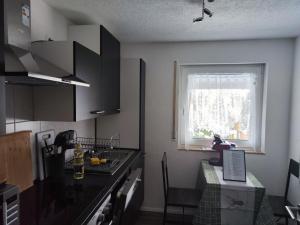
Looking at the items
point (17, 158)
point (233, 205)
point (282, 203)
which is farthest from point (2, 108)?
point (282, 203)

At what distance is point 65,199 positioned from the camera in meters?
1.27

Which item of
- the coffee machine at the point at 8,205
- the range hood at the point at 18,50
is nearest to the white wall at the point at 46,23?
the range hood at the point at 18,50

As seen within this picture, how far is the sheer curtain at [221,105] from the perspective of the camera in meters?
2.68

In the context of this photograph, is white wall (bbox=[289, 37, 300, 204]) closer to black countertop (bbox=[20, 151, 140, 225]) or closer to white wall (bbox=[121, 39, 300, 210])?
white wall (bbox=[121, 39, 300, 210])

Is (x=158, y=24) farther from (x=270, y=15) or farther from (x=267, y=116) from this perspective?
(x=267, y=116)

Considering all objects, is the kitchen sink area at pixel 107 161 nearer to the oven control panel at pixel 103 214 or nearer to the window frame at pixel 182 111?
the oven control panel at pixel 103 214

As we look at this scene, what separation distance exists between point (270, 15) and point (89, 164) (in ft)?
6.45

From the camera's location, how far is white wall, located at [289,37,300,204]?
2.30 metres

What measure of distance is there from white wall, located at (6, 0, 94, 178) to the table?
1423mm

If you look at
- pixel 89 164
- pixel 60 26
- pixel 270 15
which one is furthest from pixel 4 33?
pixel 270 15

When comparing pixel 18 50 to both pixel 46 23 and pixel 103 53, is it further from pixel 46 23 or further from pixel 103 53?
pixel 103 53

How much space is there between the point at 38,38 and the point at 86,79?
46cm

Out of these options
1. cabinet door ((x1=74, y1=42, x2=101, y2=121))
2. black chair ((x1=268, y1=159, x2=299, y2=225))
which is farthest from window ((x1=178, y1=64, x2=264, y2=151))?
cabinet door ((x1=74, y1=42, x2=101, y2=121))

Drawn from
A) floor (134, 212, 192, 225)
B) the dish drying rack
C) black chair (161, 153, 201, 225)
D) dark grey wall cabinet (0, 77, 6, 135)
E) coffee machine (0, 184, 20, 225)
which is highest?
dark grey wall cabinet (0, 77, 6, 135)
